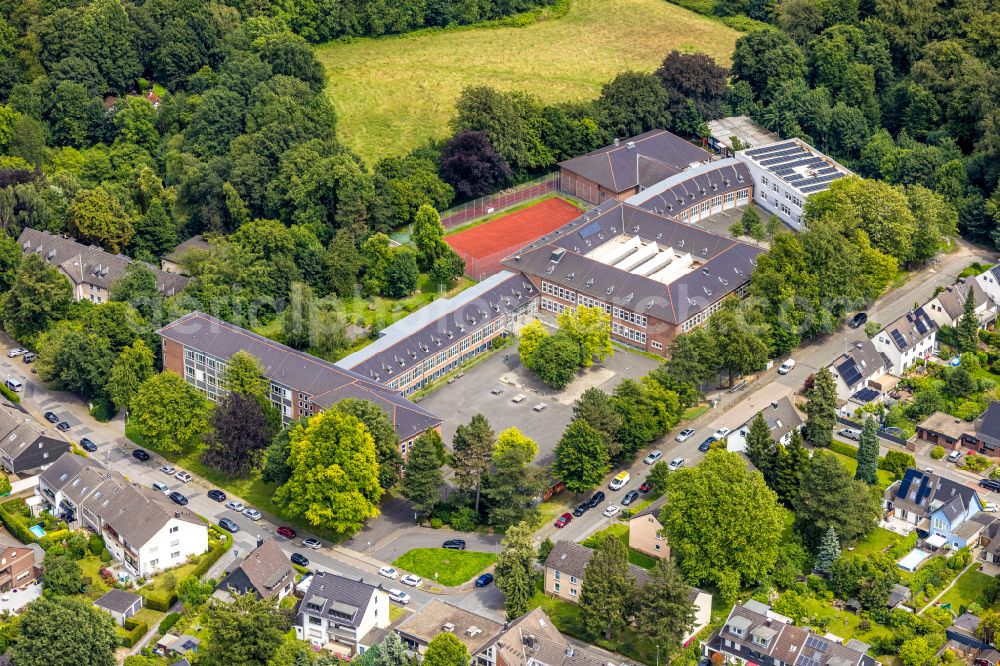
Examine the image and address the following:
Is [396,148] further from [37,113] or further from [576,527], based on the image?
[576,527]

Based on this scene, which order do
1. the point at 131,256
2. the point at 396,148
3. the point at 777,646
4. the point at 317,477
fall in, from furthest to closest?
the point at 396,148
the point at 131,256
the point at 317,477
the point at 777,646

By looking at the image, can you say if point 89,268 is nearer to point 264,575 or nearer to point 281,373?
point 281,373

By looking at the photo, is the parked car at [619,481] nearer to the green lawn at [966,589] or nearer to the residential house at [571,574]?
the residential house at [571,574]

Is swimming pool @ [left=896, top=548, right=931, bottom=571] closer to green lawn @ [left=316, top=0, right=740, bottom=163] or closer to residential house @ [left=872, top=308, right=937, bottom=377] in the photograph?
residential house @ [left=872, top=308, right=937, bottom=377]

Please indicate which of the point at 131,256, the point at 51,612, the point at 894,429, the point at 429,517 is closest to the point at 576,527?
the point at 429,517

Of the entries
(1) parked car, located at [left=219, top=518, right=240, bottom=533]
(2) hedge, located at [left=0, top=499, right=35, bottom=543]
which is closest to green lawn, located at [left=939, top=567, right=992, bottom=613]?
(1) parked car, located at [left=219, top=518, right=240, bottom=533]

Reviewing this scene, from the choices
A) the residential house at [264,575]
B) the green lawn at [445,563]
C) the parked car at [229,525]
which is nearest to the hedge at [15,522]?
the parked car at [229,525]
